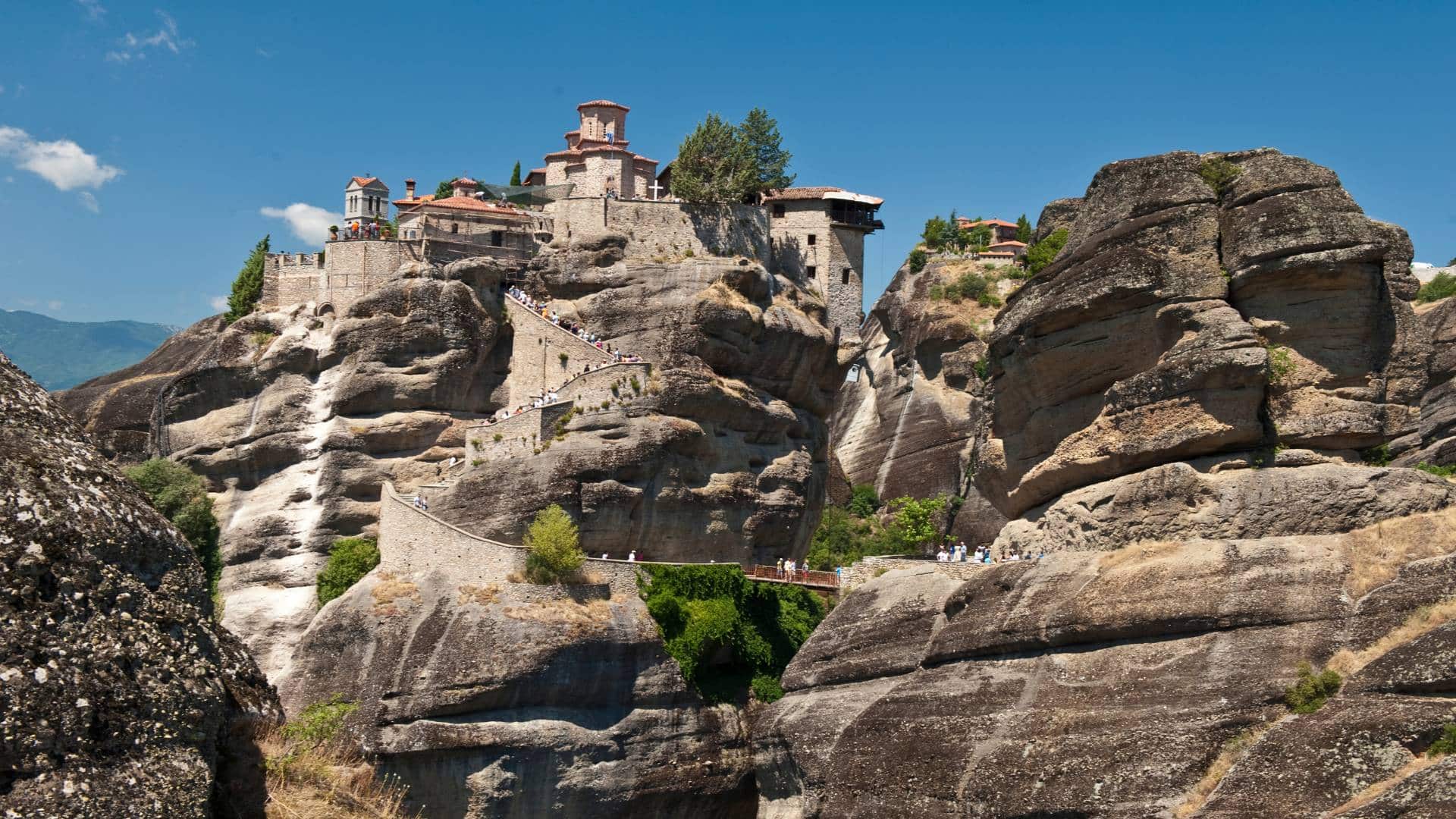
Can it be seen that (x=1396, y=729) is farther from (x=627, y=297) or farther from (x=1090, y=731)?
(x=627, y=297)

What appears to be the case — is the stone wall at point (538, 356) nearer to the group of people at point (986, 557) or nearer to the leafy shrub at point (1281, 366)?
the group of people at point (986, 557)

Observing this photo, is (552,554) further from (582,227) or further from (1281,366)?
(1281,366)

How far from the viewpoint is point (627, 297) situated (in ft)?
192

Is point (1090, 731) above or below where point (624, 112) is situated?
below

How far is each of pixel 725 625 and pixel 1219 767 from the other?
85.6 feet

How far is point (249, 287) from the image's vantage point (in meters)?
63.9

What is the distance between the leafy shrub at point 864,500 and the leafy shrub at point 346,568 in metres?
31.3

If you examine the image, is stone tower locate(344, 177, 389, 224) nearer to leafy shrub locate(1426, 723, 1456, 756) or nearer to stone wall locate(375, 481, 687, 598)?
stone wall locate(375, 481, 687, 598)

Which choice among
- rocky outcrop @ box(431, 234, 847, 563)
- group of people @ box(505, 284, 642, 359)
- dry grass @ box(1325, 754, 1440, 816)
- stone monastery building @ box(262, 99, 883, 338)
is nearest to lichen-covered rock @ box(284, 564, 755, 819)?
rocky outcrop @ box(431, 234, 847, 563)

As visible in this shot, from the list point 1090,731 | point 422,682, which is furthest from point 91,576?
point 422,682

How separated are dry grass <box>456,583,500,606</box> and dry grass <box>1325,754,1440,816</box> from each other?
96.8ft

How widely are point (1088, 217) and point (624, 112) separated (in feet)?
113

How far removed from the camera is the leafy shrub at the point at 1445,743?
22.7 meters

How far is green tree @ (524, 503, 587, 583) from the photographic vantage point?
159 ft
